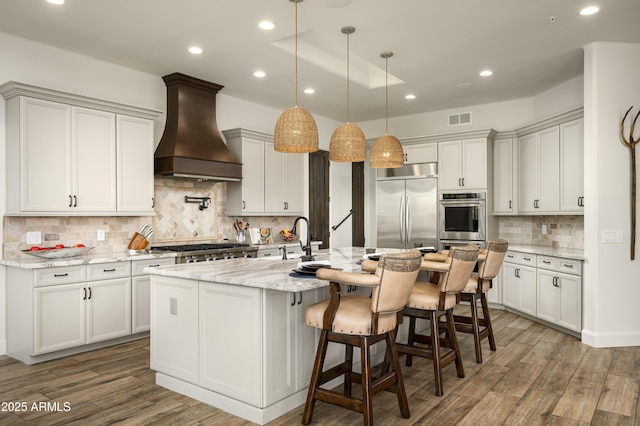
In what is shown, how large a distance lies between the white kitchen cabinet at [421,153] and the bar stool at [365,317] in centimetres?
443

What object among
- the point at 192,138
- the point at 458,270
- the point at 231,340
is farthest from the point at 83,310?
the point at 458,270

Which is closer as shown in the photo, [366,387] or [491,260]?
[366,387]

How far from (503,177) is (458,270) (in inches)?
140

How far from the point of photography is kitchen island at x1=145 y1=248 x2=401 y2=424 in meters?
2.76

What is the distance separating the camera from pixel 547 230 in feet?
20.2

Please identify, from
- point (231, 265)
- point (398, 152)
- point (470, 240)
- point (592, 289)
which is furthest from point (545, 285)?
point (231, 265)

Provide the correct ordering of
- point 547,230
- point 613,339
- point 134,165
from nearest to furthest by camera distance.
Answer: point 613,339 → point 134,165 → point 547,230

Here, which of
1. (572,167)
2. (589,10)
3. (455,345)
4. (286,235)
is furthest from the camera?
(286,235)

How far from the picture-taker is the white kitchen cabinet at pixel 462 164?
635 centimetres

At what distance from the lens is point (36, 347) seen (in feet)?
12.6

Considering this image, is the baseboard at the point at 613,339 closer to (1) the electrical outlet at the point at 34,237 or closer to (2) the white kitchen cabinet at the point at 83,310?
(2) the white kitchen cabinet at the point at 83,310

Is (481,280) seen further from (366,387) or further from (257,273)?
(257,273)

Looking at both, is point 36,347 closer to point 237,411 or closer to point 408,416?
point 237,411

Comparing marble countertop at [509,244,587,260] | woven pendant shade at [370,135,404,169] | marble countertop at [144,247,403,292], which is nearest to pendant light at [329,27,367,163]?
woven pendant shade at [370,135,404,169]
